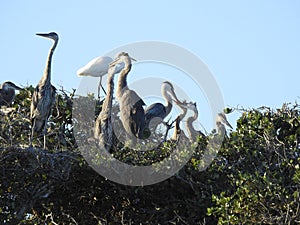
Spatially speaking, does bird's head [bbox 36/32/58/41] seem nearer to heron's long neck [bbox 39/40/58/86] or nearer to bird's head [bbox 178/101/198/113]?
heron's long neck [bbox 39/40/58/86]

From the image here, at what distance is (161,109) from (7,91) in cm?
Result: 307

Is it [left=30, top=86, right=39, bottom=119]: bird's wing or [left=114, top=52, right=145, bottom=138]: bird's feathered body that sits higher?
[left=114, top=52, right=145, bottom=138]: bird's feathered body

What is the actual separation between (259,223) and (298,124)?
7.78ft

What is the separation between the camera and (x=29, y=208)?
9047mm

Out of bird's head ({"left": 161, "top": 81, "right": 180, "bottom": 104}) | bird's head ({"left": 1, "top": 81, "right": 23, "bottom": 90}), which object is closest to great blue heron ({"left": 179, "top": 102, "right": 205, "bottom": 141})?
bird's head ({"left": 161, "top": 81, "right": 180, "bottom": 104})

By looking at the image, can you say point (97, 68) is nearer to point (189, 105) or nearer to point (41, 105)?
point (189, 105)

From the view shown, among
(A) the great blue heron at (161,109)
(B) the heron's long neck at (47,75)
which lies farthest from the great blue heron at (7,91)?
(A) the great blue heron at (161,109)

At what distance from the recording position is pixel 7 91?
11.6 metres

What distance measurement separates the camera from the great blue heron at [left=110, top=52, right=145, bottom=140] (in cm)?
1218

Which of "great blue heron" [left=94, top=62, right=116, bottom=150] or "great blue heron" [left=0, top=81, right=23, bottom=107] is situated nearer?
"great blue heron" [left=94, top=62, right=116, bottom=150]

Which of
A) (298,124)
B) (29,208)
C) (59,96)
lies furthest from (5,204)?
(298,124)

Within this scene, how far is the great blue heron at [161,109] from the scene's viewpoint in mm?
13250

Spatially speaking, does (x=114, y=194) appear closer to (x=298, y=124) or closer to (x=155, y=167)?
(x=155, y=167)

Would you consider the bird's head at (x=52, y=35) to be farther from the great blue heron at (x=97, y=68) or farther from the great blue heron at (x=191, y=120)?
the great blue heron at (x=97, y=68)
